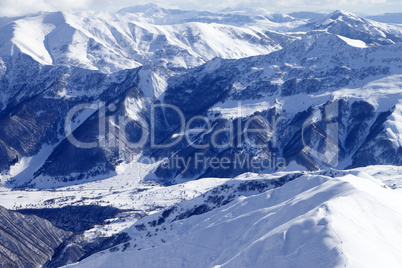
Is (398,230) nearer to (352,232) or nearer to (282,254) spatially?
(352,232)

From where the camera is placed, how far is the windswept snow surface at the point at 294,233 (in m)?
118

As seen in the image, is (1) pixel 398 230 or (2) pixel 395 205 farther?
(2) pixel 395 205

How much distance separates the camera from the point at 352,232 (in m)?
123

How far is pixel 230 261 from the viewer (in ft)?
437

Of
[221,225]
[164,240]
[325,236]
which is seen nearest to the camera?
[325,236]

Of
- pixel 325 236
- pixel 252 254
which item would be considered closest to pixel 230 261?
pixel 252 254

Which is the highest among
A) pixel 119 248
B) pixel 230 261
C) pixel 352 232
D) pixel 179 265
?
pixel 352 232

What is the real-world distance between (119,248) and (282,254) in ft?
264

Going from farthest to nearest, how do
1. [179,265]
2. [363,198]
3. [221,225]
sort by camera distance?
[221,225]
[179,265]
[363,198]

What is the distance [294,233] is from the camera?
128625mm

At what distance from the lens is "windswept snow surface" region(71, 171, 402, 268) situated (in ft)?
386

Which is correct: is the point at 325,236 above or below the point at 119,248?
above

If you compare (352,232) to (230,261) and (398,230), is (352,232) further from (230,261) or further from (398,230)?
Result: (230,261)

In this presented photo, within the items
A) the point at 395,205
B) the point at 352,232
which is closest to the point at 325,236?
the point at 352,232
